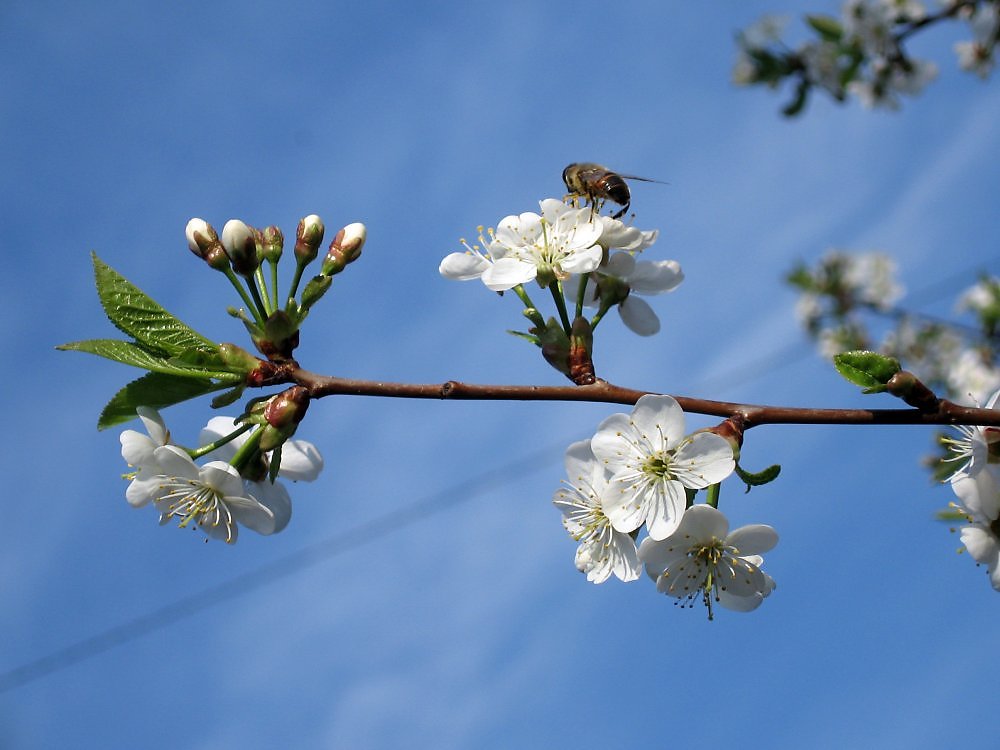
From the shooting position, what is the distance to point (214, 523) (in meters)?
1.98

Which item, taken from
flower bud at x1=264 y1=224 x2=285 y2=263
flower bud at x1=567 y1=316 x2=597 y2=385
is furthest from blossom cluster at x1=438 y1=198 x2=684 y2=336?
flower bud at x1=264 y1=224 x2=285 y2=263

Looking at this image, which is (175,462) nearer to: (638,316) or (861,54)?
(638,316)

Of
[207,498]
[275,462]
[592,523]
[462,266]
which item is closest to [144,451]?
[207,498]

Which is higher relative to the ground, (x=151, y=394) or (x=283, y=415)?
(x=151, y=394)

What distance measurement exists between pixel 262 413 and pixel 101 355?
0.30 metres

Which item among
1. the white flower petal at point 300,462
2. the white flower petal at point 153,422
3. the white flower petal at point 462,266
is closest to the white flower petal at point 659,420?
the white flower petal at point 462,266

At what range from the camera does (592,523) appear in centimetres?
190

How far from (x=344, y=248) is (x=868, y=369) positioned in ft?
3.43

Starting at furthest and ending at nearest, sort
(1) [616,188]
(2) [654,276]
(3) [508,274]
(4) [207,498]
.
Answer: (1) [616,188] → (2) [654,276] → (3) [508,274] → (4) [207,498]

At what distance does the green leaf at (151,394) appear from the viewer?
1785 mm

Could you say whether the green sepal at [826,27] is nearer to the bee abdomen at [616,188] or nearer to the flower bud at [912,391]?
the bee abdomen at [616,188]

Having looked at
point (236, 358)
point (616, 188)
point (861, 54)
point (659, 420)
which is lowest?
point (659, 420)

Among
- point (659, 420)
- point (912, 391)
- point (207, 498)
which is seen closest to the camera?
point (912, 391)

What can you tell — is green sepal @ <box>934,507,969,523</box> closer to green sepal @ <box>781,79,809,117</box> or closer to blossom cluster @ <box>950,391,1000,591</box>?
blossom cluster @ <box>950,391,1000,591</box>
